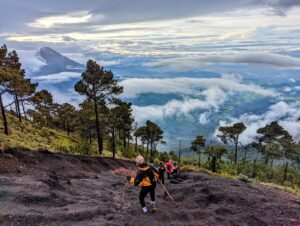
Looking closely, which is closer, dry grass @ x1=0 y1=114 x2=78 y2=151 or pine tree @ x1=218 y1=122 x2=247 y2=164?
dry grass @ x1=0 y1=114 x2=78 y2=151

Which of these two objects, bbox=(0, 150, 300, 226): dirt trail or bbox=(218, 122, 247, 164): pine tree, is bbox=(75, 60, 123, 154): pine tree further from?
bbox=(218, 122, 247, 164): pine tree

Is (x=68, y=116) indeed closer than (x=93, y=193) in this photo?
No

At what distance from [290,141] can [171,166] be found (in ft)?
168

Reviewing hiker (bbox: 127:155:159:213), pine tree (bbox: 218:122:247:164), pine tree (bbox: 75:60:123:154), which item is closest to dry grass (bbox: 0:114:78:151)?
pine tree (bbox: 75:60:123:154)

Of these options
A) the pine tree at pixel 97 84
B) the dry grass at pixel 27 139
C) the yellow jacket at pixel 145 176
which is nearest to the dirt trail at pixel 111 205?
the yellow jacket at pixel 145 176

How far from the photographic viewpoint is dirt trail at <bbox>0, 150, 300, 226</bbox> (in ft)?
37.2

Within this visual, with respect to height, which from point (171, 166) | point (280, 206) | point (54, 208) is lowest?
point (171, 166)

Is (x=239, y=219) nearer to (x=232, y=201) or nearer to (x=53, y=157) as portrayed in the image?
(x=232, y=201)

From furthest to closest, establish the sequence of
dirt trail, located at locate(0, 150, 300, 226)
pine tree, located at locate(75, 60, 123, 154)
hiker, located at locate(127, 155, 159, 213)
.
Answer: pine tree, located at locate(75, 60, 123, 154) < hiker, located at locate(127, 155, 159, 213) < dirt trail, located at locate(0, 150, 300, 226)

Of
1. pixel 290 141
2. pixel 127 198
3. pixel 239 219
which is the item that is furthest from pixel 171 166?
pixel 290 141

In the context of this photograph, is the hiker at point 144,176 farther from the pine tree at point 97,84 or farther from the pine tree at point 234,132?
the pine tree at point 234,132

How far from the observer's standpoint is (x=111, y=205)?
535 inches

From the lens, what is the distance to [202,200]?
14523mm

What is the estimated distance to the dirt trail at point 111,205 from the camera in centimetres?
1134
